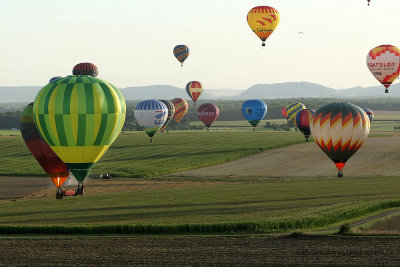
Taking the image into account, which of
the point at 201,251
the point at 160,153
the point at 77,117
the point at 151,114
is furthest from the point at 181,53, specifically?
the point at 201,251

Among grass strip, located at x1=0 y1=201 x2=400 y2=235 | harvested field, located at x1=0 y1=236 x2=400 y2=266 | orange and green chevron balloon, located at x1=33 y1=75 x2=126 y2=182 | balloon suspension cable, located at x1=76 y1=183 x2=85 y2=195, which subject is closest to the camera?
harvested field, located at x1=0 y1=236 x2=400 y2=266

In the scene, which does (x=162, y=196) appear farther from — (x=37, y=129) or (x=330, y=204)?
(x=330, y=204)

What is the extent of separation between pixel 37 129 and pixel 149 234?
17.6 meters

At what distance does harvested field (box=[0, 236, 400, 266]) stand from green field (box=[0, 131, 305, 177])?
121ft

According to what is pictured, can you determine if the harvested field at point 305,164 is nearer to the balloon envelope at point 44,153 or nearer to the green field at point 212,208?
the green field at point 212,208

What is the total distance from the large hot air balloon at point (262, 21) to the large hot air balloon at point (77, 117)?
4016 centimetres

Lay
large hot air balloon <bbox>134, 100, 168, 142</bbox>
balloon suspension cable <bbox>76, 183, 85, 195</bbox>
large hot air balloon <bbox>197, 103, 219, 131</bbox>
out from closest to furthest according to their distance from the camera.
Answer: balloon suspension cable <bbox>76, 183, 85, 195</bbox> → large hot air balloon <bbox>134, 100, 168, 142</bbox> → large hot air balloon <bbox>197, 103, 219, 131</bbox>

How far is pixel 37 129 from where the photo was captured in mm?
48750

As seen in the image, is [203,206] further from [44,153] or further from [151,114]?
[151,114]

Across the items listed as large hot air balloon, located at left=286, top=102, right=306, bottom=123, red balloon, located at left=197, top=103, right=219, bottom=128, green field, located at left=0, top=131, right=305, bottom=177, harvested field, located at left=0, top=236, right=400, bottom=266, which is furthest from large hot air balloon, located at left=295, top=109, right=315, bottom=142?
harvested field, located at left=0, top=236, right=400, bottom=266

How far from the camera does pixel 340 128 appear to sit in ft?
185

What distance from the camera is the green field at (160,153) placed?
73.6 metres

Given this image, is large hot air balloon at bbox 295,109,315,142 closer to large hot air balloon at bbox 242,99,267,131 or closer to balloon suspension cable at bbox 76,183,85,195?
large hot air balloon at bbox 242,99,267,131

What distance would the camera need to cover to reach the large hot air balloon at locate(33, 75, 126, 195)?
44.0 meters
